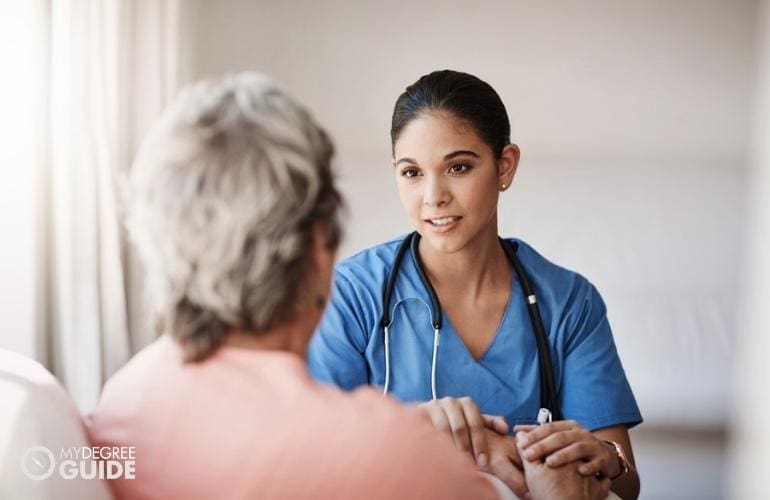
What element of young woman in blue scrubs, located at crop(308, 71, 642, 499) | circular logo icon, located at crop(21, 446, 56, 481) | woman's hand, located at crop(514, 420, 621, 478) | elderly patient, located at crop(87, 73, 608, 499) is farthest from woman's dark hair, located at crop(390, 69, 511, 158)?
circular logo icon, located at crop(21, 446, 56, 481)

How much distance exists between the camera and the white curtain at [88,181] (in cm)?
90

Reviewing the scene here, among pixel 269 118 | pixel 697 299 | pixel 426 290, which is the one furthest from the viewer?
pixel 697 299

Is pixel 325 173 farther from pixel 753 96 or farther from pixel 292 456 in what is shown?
pixel 753 96

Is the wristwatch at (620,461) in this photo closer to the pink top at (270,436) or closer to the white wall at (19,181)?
the pink top at (270,436)

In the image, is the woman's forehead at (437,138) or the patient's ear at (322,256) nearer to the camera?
the patient's ear at (322,256)

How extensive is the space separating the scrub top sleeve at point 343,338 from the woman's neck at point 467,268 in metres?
0.10

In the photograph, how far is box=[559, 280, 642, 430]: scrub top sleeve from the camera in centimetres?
99

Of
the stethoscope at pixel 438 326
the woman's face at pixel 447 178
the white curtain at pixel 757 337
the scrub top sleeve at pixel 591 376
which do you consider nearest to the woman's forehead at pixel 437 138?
the woman's face at pixel 447 178

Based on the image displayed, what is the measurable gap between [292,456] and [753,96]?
78cm

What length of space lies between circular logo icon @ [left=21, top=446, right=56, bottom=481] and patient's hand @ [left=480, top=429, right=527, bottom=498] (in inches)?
17.4

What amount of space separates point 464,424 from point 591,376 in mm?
210

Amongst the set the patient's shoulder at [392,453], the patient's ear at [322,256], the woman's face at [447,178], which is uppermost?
the woman's face at [447,178]

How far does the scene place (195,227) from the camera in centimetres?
70

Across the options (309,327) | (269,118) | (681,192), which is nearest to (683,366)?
(681,192)
